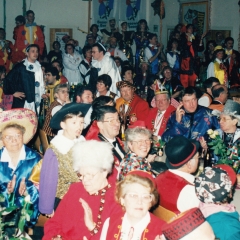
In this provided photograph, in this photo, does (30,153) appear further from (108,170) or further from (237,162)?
(237,162)

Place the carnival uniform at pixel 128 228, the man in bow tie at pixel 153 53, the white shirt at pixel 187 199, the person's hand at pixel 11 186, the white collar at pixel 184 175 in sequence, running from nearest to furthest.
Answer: the carnival uniform at pixel 128 228 → the white shirt at pixel 187 199 → the white collar at pixel 184 175 → the person's hand at pixel 11 186 → the man in bow tie at pixel 153 53

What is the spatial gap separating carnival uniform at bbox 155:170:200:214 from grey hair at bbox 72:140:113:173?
49 cm

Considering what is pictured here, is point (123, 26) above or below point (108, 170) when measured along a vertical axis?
above

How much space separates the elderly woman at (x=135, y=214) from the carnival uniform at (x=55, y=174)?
87 centimetres

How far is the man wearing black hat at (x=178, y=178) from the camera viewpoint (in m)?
2.94

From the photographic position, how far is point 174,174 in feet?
10.2

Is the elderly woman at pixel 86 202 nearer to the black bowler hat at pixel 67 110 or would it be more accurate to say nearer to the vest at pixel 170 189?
the vest at pixel 170 189

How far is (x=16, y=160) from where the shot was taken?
3.66 meters

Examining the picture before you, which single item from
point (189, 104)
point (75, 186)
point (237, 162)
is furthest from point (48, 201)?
point (189, 104)

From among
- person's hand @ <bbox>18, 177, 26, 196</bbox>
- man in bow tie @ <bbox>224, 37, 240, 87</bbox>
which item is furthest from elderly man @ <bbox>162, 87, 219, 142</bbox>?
man in bow tie @ <bbox>224, 37, 240, 87</bbox>

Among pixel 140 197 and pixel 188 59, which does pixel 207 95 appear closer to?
pixel 140 197

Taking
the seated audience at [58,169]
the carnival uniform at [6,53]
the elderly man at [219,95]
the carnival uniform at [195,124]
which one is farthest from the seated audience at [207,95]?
the carnival uniform at [6,53]

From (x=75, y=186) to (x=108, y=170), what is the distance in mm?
248

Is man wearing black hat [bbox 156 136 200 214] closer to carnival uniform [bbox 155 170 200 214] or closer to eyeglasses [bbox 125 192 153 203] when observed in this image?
carnival uniform [bbox 155 170 200 214]
